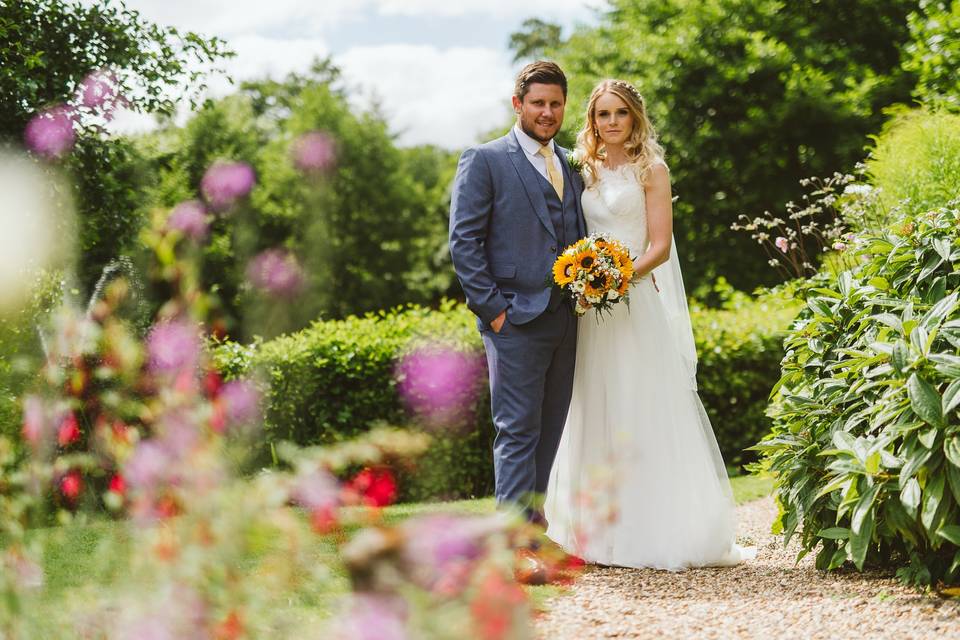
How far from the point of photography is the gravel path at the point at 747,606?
2.99 m

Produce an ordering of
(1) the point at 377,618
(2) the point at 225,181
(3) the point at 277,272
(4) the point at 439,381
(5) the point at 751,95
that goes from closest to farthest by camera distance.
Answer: (1) the point at 377,618 < (4) the point at 439,381 < (5) the point at 751,95 < (2) the point at 225,181 < (3) the point at 277,272

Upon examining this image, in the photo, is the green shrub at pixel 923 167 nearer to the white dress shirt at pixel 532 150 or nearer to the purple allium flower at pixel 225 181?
the white dress shirt at pixel 532 150

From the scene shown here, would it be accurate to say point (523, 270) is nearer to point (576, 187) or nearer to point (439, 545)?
point (576, 187)

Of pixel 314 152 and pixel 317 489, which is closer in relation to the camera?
pixel 317 489

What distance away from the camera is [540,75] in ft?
13.4

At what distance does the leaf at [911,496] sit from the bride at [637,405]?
1.15 meters

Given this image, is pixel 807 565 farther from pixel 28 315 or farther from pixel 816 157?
pixel 816 157

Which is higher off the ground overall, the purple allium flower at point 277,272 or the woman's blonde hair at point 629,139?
the purple allium flower at point 277,272

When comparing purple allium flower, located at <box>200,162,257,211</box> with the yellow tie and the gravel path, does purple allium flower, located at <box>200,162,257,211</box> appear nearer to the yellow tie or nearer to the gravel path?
the yellow tie

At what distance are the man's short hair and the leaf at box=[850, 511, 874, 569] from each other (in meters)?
2.23

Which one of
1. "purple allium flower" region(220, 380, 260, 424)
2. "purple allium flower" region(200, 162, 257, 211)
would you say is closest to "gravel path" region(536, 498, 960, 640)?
"purple allium flower" region(220, 380, 260, 424)

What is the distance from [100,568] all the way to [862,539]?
2.62 meters

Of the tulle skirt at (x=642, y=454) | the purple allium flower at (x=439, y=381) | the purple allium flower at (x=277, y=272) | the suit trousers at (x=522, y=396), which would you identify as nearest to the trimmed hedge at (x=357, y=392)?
the purple allium flower at (x=439, y=381)

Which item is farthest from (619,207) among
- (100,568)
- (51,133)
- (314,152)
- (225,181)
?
(314,152)
